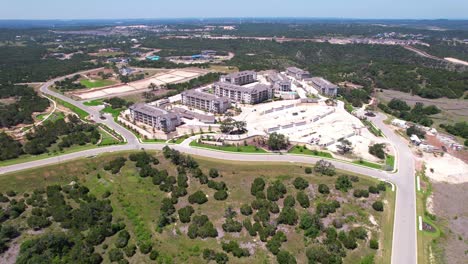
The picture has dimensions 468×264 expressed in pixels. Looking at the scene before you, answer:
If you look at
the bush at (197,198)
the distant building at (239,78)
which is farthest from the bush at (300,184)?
the distant building at (239,78)

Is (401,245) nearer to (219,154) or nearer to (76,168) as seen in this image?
(219,154)

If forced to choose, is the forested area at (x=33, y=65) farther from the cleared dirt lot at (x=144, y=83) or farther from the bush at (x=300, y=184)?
the bush at (x=300, y=184)

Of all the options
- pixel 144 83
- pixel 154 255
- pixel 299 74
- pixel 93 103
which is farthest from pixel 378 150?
pixel 144 83

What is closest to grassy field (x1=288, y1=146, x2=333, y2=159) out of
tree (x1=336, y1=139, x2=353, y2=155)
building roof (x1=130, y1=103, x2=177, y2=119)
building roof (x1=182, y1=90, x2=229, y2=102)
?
tree (x1=336, y1=139, x2=353, y2=155)

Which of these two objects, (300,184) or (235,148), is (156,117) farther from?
(300,184)

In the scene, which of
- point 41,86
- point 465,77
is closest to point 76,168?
point 41,86

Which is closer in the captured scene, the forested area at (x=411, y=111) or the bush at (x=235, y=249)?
the bush at (x=235, y=249)
